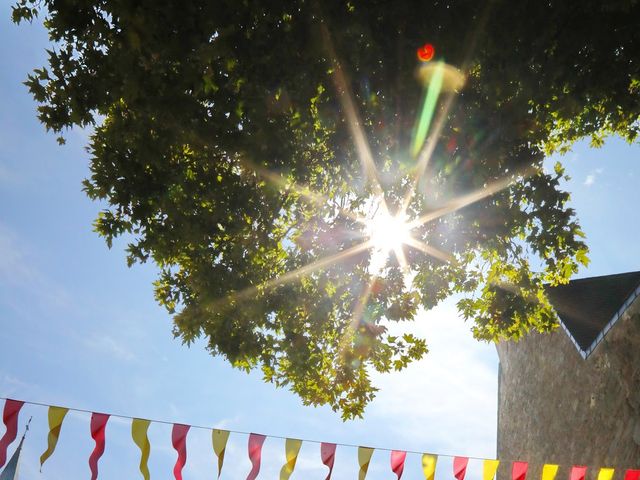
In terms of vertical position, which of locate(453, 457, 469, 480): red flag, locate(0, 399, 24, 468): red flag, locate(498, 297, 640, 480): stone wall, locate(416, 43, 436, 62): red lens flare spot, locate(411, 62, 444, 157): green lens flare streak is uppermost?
locate(416, 43, 436, 62): red lens flare spot

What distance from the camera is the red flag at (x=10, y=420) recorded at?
7232mm

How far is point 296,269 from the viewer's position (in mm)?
8859

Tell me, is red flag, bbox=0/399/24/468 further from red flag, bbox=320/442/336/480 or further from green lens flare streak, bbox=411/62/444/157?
green lens flare streak, bbox=411/62/444/157

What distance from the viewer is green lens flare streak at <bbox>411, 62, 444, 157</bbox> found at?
6.44 meters

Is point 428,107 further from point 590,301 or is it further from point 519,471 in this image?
point 590,301

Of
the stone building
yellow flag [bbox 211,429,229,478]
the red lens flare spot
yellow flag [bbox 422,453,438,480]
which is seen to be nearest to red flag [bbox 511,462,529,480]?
yellow flag [bbox 422,453,438,480]

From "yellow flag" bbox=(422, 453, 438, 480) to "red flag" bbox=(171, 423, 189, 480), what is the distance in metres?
3.81

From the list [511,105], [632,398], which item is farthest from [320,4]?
[632,398]

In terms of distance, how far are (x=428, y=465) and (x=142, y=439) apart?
452cm

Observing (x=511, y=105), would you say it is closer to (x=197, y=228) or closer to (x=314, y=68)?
(x=314, y=68)

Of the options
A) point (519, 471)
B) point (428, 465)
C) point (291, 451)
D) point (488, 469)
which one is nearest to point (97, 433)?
point (291, 451)

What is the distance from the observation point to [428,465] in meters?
8.48

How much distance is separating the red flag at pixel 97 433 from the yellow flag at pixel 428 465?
4997mm

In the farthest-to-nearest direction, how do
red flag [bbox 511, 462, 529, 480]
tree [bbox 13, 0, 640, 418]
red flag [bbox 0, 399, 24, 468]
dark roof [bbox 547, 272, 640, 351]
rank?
1. dark roof [bbox 547, 272, 640, 351]
2. red flag [bbox 511, 462, 529, 480]
3. red flag [bbox 0, 399, 24, 468]
4. tree [bbox 13, 0, 640, 418]
